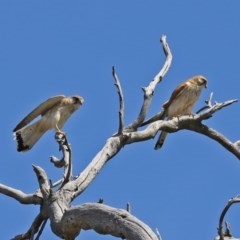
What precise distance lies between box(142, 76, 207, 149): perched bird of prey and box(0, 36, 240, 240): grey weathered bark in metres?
1.67

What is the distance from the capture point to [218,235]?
201 inches

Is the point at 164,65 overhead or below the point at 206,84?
below

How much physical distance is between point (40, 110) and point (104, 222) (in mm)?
5236

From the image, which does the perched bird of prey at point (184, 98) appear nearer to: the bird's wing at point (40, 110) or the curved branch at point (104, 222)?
the bird's wing at point (40, 110)

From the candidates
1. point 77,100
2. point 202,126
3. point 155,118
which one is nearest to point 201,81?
point 77,100

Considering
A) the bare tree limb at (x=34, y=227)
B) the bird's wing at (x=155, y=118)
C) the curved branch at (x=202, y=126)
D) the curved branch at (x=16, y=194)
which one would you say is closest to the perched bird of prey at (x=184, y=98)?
the bird's wing at (x=155, y=118)

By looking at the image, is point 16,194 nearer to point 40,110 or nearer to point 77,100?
point 40,110

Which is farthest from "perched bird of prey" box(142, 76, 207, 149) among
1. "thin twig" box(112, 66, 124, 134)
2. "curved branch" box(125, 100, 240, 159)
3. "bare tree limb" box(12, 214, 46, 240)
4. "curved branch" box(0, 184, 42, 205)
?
"bare tree limb" box(12, 214, 46, 240)

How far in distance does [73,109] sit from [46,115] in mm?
530

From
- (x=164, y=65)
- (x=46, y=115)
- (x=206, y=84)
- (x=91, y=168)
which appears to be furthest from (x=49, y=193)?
(x=206, y=84)

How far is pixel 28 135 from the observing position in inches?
343

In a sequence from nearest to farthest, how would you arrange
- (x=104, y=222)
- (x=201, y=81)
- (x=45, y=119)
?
(x=104, y=222), (x=45, y=119), (x=201, y=81)

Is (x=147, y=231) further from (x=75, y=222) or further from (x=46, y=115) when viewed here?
(x=46, y=115)

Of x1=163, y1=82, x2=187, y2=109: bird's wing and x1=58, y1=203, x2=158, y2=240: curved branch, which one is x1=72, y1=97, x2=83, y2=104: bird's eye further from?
x1=58, y1=203, x2=158, y2=240: curved branch
